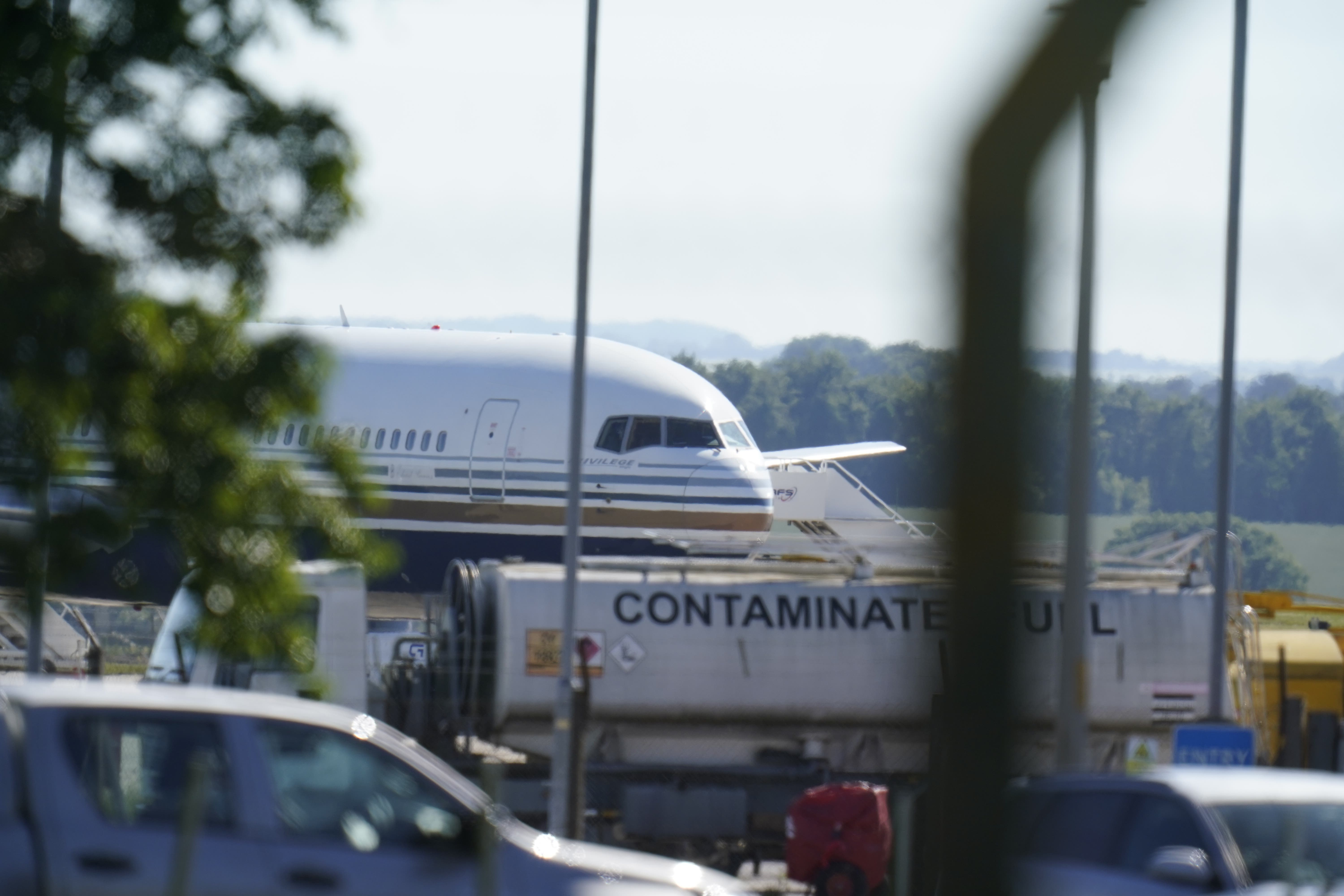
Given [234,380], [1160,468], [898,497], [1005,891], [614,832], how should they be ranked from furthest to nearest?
[614,832] < [234,380] < [1160,468] < [898,497] < [1005,891]

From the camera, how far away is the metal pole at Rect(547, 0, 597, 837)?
43.0 feet

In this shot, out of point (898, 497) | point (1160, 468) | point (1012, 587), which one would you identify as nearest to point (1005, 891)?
point (1012, 587)

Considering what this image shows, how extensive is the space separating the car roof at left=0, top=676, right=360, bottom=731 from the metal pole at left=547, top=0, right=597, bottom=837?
6160mm

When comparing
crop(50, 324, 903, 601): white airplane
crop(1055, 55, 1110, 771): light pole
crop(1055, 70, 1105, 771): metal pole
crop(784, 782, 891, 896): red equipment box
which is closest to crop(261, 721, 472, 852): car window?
crop(1055, 70, 1105, 771): metal pole

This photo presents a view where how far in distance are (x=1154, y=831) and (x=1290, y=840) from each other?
1.93 feet

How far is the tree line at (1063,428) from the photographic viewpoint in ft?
4.01

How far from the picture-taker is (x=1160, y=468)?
172cm

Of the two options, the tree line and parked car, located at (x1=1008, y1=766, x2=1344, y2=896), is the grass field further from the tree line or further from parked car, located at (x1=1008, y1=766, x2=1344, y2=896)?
parked car, located at (x1=1008, y1=766, x2=1344, y2=896)

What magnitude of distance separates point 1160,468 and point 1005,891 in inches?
26.0

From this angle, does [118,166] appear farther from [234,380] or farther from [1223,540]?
[1223,540]

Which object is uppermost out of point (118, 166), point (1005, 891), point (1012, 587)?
point (118, 166)

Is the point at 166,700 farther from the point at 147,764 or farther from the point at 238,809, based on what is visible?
the point at 238,809

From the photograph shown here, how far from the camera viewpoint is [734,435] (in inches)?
1043

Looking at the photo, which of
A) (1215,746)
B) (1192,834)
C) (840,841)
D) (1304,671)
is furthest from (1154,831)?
(1304,671)
